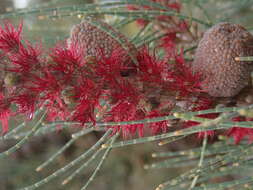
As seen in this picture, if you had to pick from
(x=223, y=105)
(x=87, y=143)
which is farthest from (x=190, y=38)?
(x=87, y=143)

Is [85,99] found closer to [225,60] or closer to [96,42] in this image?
[96,42]

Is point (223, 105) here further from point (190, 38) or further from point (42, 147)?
point (42, 147)

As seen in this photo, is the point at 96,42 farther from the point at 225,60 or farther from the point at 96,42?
the point at 225,60

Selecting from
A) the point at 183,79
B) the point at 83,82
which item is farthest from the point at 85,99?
the point at 183,79

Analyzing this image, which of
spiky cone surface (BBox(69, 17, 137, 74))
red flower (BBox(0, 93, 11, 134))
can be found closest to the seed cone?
spiky cone surface (BBox(69, 17, 137, 74))

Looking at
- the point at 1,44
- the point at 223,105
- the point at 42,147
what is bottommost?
the point at 42,147

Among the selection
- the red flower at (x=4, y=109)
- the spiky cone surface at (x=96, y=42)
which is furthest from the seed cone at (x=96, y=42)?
the red flower at (x=4, y=109)

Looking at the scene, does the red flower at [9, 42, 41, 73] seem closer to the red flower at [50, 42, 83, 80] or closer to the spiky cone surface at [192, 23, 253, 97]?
the red flower at [50, 42, 83, 80]

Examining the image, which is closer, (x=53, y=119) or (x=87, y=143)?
(x=53, y=119)
